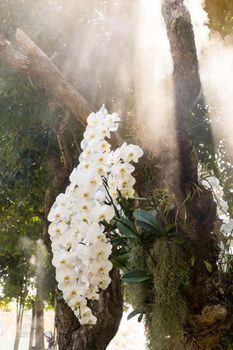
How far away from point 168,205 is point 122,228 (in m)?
0.27

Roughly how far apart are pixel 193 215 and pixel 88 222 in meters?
0.52

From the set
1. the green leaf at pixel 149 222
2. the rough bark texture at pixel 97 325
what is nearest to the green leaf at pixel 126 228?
the green leaf at pixel 149 222

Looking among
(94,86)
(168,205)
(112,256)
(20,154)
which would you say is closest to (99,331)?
(20,154)

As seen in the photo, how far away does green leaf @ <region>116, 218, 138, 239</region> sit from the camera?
229cm

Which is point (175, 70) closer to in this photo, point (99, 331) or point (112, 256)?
point (112, 256)

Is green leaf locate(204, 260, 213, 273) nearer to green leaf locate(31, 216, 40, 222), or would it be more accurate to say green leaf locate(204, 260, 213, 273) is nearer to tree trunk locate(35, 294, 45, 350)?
green leaf locate(31, 216, 40, 222)

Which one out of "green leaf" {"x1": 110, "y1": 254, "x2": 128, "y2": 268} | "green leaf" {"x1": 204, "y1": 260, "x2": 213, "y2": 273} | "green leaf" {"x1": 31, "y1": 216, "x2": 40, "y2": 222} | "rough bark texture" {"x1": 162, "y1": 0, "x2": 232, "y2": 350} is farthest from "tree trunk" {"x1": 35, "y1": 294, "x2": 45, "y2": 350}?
"green leaf" {"x1": 204, "y1": 260, "x2": 213, "y2": 273}

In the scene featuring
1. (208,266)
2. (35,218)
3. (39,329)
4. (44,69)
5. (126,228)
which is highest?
(35,218)

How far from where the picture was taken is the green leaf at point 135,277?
2.18 m

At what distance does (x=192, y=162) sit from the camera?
2139mm

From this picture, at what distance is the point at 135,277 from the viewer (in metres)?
2.20

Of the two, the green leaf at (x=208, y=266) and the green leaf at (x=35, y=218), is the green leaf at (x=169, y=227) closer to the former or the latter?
the green leaf at (x=208, y=266)

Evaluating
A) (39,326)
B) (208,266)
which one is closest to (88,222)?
(208,266)

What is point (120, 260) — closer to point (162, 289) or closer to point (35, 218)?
point (162, 289)
